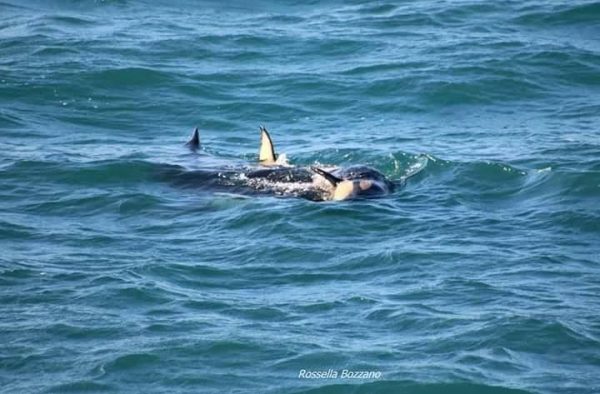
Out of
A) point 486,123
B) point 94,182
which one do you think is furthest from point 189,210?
point 486,123

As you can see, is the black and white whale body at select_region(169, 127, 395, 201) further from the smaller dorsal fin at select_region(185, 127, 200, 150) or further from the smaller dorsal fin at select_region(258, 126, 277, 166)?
the smaller dorsal fin at select_region(185, 127, 200, 150)

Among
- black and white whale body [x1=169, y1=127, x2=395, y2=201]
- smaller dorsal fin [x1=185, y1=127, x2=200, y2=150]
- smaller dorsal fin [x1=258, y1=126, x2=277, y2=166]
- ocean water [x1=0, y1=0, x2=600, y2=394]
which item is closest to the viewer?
ocean water [x1=0, y1=0, x2=600, y2=394]

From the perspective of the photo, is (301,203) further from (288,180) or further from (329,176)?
(288,180)

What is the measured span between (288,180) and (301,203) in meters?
0.81

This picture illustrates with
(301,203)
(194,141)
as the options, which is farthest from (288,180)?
(194,141)

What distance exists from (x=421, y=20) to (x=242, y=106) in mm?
5527

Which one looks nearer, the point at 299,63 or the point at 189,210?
the point at 189,210

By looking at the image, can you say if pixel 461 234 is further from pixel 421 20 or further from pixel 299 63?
pixel 421 20

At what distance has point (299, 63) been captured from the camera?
68.0 feet

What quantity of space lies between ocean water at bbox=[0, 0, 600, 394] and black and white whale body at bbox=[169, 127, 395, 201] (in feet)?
0.80

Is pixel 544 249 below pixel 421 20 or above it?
below

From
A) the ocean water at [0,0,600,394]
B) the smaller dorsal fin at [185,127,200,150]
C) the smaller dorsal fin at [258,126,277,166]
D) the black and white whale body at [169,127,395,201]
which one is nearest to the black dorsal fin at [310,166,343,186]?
the black and white whale body at [169,127,395,201]

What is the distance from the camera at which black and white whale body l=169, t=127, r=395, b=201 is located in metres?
14.4

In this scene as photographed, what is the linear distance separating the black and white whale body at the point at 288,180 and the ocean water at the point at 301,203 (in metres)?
0.24
